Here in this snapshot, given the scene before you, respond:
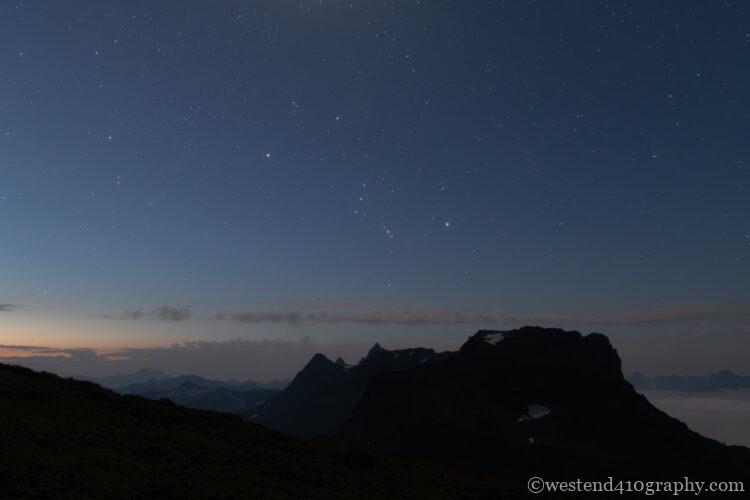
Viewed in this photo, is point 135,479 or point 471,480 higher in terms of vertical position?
point 135,479

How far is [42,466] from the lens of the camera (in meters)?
18.9

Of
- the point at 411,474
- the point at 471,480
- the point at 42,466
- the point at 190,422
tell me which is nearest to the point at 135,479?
the point at 42,466

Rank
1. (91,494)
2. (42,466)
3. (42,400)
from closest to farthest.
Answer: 1. (91,494)
2. (42,466)
3. (42,400)

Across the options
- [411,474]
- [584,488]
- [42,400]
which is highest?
[42,400]

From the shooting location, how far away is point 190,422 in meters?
32.9

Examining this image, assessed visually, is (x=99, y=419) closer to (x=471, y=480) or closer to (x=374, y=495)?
(x=374, y=495)

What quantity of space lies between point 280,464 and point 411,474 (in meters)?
8.69

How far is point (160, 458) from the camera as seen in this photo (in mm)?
22922

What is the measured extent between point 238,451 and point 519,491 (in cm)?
1766

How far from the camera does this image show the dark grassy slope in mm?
18734

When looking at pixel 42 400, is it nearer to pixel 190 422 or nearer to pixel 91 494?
pixel 190 422

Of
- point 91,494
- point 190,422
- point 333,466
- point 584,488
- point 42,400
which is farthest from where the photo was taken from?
point 584,488

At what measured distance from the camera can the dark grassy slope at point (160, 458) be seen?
18.7 m

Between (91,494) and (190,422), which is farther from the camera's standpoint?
(190,422)
